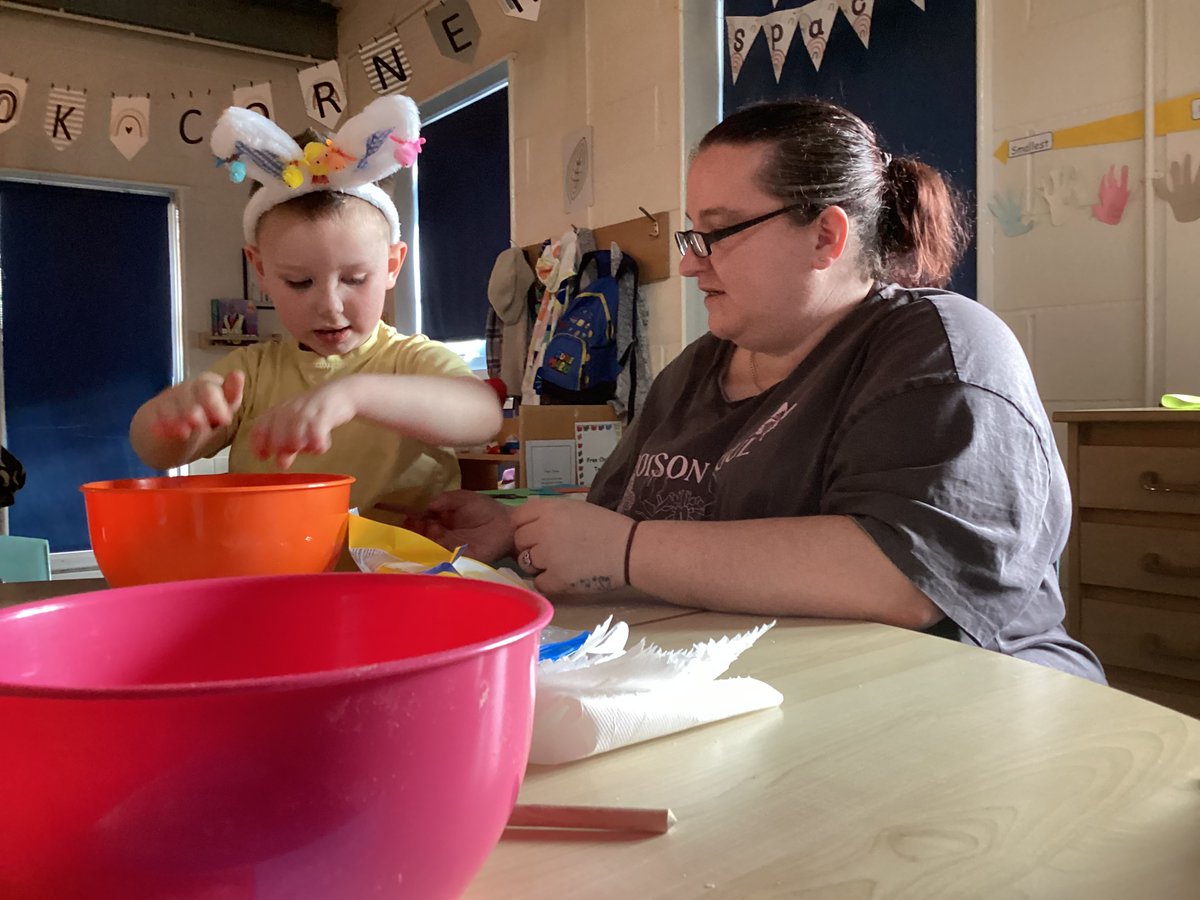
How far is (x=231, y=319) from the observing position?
5.39 meters

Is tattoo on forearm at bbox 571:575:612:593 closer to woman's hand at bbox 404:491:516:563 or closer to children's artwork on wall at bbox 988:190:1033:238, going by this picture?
woman's hand at bbox 404:491:516:563

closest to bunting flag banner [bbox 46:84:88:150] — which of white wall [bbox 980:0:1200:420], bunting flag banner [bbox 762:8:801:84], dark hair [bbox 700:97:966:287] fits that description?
bunting flag banner [bbox 762:8:801:84]

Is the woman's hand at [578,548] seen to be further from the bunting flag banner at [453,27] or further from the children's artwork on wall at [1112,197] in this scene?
the bunting flag banner at [453,27]

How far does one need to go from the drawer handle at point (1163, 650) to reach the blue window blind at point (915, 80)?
111 centimetres

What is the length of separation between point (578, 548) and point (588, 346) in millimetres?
2631

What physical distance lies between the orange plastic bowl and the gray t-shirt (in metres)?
0.49

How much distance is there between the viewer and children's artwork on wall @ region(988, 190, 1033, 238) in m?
2.60

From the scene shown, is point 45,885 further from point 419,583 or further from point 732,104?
point 732,104

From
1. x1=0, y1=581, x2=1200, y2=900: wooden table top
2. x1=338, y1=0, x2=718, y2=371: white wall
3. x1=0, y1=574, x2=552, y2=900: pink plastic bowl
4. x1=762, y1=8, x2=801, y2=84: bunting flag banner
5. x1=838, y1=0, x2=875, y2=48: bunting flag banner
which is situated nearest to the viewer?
x1=0, y1=574, x2=552, y2=900: pink plastic bowl

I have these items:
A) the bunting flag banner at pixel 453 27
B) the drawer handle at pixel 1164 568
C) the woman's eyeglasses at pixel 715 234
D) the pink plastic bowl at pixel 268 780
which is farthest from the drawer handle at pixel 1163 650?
the bunting flag banner at pixel 453 27

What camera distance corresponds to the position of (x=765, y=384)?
122 cm

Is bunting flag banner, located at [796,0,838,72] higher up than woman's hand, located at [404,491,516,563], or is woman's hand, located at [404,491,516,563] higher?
bunting flag banner, located at [796,0,838,72]

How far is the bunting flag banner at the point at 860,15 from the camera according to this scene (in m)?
2.92

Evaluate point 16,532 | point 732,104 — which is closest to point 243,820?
point 732,104
